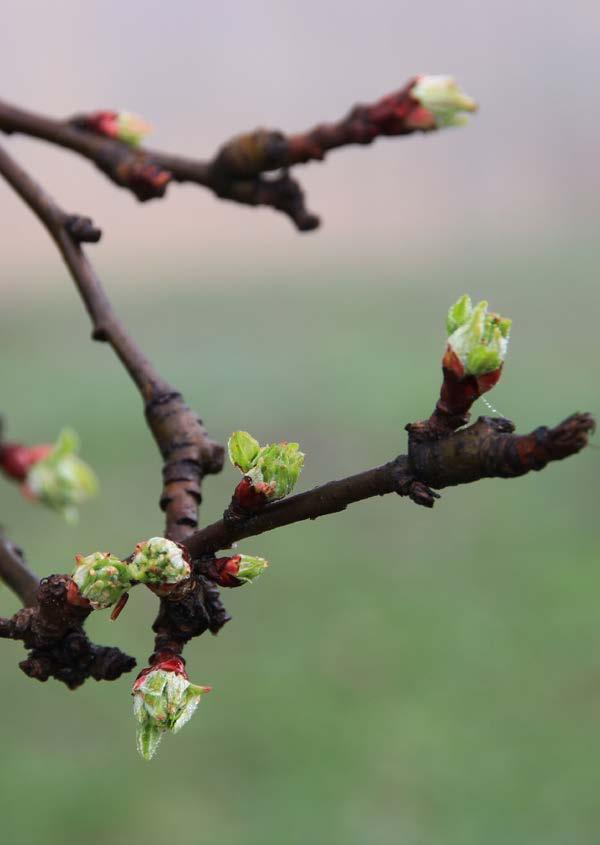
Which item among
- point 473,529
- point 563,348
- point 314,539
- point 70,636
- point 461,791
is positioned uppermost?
point 563,348

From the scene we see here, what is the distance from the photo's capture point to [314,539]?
4160 millimetres

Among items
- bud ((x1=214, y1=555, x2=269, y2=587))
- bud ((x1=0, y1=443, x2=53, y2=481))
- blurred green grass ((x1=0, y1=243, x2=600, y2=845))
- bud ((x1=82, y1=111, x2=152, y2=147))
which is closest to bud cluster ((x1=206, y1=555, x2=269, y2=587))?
bud ((x1=214, y1=555, x2=269, y2=587))

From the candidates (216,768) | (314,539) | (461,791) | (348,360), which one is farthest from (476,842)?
(348,360)

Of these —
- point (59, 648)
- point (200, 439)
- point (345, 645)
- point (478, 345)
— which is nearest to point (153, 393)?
point (200, 439)

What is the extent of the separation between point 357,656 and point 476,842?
0.89 meters

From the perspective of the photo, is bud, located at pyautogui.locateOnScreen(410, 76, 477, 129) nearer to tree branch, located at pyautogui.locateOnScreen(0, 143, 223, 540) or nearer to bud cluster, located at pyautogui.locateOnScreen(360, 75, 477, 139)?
bud cluster, located at pyautogui.locateOnScreen(360, 75, 477, 139)

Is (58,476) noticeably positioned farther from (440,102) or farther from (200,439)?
(440,102)

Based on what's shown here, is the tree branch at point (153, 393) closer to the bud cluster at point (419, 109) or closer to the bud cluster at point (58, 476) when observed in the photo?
the bud cluster at point (58, 476)

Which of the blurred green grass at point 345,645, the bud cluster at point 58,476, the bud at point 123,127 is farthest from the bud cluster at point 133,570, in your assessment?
the blurred green grass at point 345,645

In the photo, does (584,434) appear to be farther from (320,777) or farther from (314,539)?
(314,539)

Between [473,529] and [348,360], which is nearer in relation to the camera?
[473,529]

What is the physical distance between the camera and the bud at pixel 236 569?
1.79 feet

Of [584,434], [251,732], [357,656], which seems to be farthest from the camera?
[357,656]

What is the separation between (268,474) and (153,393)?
0.27 m
